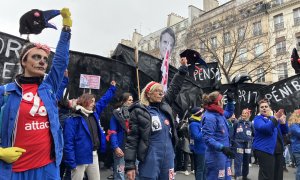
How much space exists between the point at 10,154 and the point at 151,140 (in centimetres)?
168

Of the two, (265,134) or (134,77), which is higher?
(134,77)

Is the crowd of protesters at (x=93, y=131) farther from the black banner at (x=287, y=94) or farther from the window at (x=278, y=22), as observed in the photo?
the window at (x=278, y=22)

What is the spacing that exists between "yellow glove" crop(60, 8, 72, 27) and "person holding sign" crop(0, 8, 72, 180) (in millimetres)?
315

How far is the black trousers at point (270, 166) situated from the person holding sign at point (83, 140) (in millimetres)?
2748

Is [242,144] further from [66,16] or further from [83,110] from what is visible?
[66,16]

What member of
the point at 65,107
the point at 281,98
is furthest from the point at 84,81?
the point at 281,98

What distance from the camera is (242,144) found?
8.45 metres

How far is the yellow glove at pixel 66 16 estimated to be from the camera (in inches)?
115

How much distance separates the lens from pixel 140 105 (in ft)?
12.3

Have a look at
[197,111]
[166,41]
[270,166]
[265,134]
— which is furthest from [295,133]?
[166,41]

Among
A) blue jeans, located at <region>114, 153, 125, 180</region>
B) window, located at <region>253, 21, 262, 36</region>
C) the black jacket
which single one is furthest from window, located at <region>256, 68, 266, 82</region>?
the black jacket

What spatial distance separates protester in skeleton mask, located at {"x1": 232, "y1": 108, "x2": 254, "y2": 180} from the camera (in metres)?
8.23

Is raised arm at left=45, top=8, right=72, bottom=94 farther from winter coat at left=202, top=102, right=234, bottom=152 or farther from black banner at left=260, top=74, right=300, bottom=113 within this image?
black banner at left=260, top=74, right=300, bottom=113

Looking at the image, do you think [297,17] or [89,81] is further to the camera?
[297,17]
